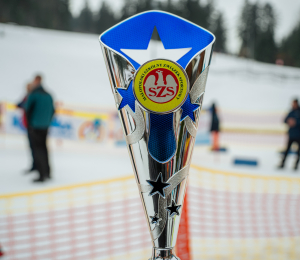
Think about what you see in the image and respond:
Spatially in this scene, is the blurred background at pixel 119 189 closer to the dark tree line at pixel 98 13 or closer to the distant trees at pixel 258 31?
the dark tree line at pixel 98 13

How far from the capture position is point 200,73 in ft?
2.42

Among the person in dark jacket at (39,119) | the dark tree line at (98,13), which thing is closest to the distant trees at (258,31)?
the dark tree line at (98,13)

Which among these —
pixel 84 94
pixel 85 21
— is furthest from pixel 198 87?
pixel 85 21

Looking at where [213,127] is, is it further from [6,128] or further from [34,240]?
[34,240]

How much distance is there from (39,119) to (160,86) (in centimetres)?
394

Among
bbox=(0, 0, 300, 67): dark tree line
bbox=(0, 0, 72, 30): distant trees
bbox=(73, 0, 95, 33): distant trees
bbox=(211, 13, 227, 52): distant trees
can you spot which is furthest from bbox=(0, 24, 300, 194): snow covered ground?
bbox=(73, 0, 95, 33): distant trees

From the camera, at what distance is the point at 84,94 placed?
56.1 ft

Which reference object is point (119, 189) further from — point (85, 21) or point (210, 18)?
point (85, 21)

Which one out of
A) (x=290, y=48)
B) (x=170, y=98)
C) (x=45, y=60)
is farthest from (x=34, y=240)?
(x=290, y=48)

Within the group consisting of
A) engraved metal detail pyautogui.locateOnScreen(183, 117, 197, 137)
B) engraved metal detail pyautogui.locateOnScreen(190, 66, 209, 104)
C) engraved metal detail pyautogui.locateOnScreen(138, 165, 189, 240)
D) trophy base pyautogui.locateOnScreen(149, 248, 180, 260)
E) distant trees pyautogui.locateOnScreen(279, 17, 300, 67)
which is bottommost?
distant trees pyautogui.locateOnScreen(279, 17, 300, 67)

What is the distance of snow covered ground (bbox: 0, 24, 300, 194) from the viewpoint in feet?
18.4

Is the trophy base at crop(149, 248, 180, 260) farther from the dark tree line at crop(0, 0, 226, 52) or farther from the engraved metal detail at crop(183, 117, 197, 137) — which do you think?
the dark tree line at crop(0, 0, 226, 52)

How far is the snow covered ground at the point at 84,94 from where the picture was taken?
5602 mm

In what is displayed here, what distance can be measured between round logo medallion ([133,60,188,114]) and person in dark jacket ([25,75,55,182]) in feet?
12.6
